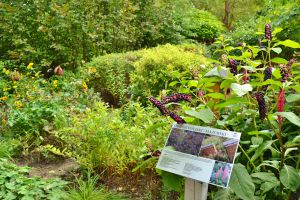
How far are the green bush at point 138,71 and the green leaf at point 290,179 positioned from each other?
3.03 meters

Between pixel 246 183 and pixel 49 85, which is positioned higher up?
pixel 246 183

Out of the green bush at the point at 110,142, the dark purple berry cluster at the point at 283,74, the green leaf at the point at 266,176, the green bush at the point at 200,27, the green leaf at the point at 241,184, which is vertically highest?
the dark purple berry cluster at the point at 283,74

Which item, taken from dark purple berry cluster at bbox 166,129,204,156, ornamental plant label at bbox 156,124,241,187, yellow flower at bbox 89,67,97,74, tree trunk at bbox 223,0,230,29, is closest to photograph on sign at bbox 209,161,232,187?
ornamental plant label at bbox 156,124,241,187

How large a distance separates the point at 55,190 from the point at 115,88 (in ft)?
10.8

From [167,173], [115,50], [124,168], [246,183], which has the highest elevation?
[246,183]

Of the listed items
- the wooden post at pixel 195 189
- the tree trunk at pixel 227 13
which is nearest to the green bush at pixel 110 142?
the wooden post at pixel 195 189

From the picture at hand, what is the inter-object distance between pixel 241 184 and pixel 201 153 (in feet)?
0.75

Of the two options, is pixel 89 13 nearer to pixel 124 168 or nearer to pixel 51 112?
pixel 51 112

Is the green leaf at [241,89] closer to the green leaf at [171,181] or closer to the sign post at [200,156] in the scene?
the sign post at [200,156]

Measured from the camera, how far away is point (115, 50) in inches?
335

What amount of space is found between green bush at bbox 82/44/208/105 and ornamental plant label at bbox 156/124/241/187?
289 cm

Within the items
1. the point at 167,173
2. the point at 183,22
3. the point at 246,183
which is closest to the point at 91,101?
the point at 167,173

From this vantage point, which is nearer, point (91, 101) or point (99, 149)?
point (99, 149)

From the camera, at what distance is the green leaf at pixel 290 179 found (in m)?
1.52
